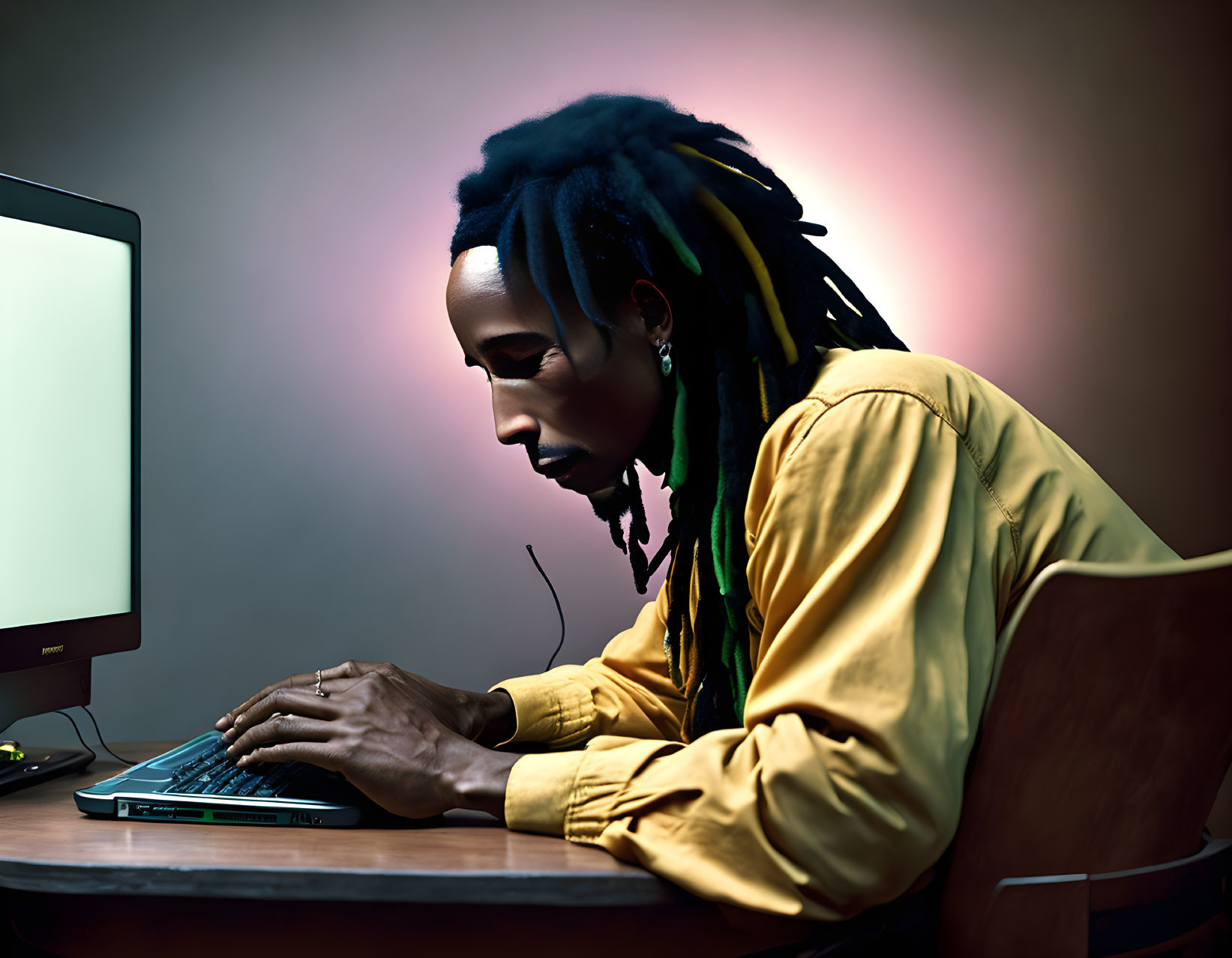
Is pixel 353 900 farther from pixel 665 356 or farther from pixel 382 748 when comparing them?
pixel 665 356

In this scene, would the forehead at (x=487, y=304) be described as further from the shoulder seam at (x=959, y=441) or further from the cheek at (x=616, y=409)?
the shoulder seam at (x=959, y=441)

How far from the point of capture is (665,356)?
86 centimetres

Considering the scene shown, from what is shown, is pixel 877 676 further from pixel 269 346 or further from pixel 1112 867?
pixel 269 346

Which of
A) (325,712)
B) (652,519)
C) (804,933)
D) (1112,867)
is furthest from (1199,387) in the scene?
(325,712)

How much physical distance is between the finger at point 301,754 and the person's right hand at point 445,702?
0.30 ft

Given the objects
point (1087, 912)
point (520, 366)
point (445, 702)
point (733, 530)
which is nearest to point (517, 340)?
point (520, 366)

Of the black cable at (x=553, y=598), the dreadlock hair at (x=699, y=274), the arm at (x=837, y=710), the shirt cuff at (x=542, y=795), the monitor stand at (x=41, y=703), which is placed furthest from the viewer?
the black cable at (x=553, y=598)

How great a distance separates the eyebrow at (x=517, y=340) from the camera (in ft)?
2.81

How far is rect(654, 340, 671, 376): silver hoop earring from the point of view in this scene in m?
0.85

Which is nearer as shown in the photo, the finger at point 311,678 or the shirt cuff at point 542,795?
the shirt cuff at point 542,795

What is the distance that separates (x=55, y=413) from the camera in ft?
3.36

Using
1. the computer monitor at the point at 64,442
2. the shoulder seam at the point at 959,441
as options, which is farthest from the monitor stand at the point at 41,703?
the shoulder seam at the point at 959,441

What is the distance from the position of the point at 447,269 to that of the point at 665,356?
2.63ft

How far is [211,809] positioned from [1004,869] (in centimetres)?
61
